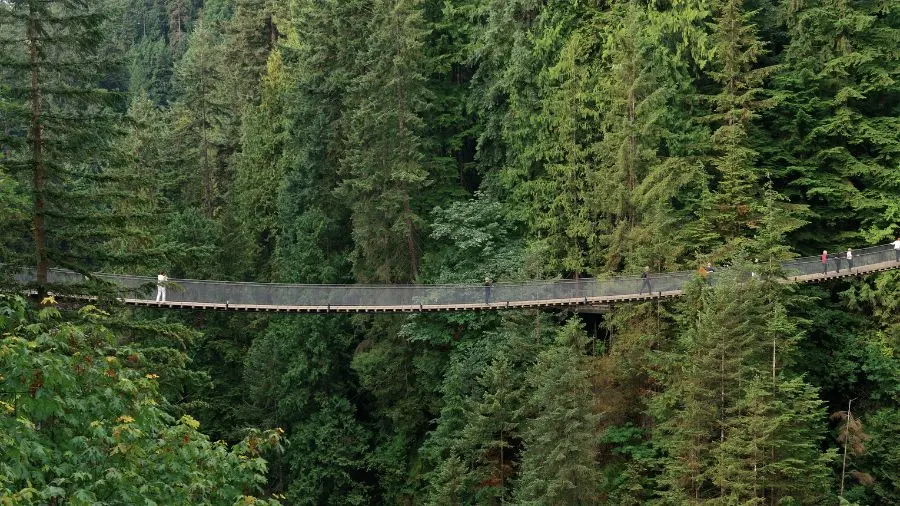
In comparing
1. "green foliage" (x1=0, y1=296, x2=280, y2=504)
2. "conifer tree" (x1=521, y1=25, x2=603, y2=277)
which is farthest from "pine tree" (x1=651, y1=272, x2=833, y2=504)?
"green foliage" (x1=0, y1=296, x2=280, y2=504)

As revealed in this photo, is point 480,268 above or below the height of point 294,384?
above

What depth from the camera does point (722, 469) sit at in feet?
75.6

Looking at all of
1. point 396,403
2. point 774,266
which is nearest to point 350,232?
point 396,403

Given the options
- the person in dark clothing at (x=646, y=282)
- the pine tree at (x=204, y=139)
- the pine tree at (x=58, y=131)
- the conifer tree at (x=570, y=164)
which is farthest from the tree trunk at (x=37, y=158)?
the pine tree at (x=204, y=139)

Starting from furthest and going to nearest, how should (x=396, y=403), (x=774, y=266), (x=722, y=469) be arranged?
(x=396, y=403) → (x=774, y=266) → (x=722, y=469)

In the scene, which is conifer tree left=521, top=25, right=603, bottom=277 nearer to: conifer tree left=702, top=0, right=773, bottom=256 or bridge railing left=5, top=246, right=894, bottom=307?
conifer tree left=702, top=0, right=773, bottom=256

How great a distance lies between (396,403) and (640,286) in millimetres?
10447

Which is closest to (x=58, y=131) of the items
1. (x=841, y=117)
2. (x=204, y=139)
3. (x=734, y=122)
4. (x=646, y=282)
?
(x=646, y=282)

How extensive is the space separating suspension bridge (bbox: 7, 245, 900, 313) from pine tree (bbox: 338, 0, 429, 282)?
6.57 m

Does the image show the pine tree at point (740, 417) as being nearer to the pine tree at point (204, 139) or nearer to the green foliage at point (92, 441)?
the green foliage at point (92, 441)

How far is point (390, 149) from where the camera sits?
34.8m

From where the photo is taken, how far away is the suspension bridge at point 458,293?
26422 millimetres

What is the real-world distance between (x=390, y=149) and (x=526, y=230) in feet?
15.8

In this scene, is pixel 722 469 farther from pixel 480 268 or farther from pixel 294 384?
pixel 294 384
